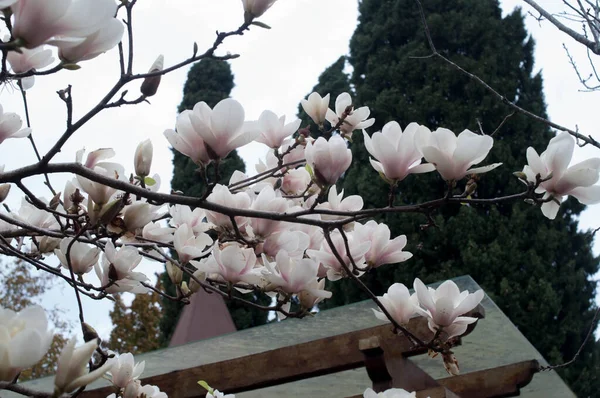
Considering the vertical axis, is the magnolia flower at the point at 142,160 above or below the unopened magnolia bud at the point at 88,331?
above

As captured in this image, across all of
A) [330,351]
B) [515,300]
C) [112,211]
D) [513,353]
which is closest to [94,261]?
[112,211]

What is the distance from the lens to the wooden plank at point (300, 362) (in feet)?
5.99

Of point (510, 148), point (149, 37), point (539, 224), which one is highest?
point (510, 148)

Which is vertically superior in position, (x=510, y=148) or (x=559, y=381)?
(x=510, y=148)

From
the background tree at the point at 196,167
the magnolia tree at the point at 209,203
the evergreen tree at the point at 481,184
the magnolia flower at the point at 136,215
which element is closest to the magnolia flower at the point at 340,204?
the magnolia tree at the point at 209,203

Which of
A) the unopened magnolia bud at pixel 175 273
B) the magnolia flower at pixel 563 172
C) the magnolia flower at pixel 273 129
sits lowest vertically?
the magnolia flower at pixel 563 172

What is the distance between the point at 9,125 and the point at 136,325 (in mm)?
9673

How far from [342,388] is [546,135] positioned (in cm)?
513

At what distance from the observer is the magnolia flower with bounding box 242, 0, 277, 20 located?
2.66 ft

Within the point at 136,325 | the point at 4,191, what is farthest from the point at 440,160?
the point at 136,325

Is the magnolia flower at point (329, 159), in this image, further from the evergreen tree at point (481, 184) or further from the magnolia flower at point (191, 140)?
the evergreen tree at point (481, 184)

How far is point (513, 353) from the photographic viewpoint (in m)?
2.42

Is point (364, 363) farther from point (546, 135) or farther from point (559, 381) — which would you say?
point (546, 135)

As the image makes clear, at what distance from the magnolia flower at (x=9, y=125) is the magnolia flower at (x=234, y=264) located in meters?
0.35
